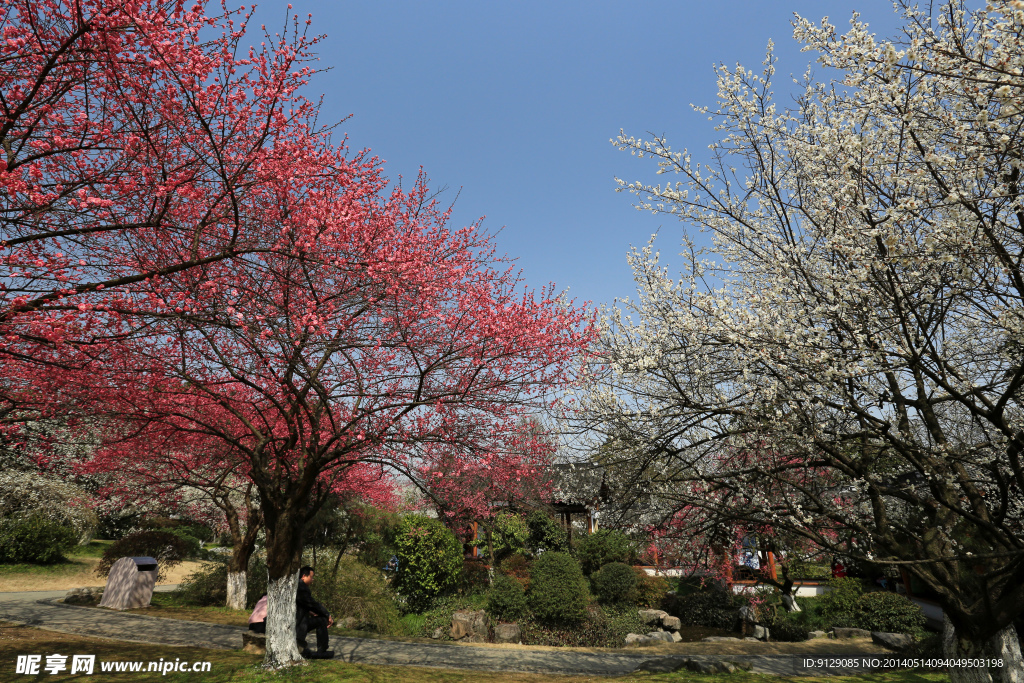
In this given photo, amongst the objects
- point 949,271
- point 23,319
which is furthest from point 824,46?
point 23,319

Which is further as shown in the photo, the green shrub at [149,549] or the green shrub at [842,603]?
the green shrub at [149,549]

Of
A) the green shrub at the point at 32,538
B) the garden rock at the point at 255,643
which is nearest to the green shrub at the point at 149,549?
the green shrub at the point at 32,538

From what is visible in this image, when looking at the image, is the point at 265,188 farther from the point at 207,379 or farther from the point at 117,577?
the point at 117,577

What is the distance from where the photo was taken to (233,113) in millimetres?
6062

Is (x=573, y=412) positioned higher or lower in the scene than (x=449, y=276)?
lower

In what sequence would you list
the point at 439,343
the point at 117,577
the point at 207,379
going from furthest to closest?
the point at 117,577
the point at 207,379
the point at 439,343

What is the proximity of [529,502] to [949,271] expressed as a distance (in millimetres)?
13645

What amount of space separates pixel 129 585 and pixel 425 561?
8.07 m

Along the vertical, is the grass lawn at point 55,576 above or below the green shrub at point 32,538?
below

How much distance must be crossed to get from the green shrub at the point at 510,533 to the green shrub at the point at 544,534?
34cm

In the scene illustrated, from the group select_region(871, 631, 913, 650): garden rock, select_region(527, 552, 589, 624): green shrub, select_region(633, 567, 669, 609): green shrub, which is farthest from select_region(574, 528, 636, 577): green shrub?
select_region(871, 631, 913, 650): garden rock

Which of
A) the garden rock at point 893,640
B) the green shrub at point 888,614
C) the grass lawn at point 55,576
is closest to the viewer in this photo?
the garden rock at point 893,640

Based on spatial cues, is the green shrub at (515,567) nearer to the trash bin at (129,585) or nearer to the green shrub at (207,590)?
the green shrub at (207,590)

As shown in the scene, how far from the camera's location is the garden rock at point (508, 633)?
13461 mm
